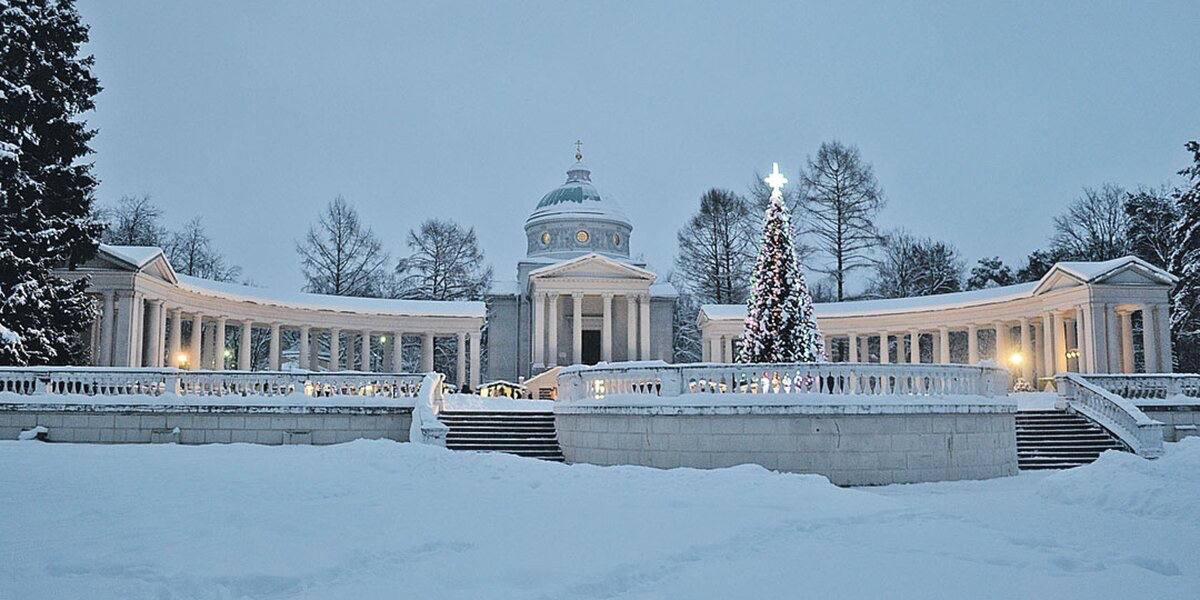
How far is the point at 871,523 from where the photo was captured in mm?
11477

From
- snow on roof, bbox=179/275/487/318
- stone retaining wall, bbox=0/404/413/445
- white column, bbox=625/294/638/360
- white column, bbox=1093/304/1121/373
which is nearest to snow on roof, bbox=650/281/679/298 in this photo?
white column, bbox=625/294/638/360

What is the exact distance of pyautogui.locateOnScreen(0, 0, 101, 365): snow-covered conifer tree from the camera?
25016 millimetres

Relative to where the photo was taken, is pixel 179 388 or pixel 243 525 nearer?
pixel 243 525

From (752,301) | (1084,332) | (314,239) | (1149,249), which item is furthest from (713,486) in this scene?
(314,239)

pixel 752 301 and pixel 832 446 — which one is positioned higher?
pixel 752 301

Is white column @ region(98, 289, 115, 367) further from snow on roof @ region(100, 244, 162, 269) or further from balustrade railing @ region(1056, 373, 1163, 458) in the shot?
balustrade railing @ region(1056, 373, 1163, 458)

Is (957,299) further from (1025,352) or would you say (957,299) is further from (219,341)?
(219,341)

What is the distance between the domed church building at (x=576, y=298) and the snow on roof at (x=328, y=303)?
3856 millimetres

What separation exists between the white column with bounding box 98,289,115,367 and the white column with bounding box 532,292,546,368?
2122 cm

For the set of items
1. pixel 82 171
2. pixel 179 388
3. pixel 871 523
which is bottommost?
pixel 871 523

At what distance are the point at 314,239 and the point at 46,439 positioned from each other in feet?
→ 142

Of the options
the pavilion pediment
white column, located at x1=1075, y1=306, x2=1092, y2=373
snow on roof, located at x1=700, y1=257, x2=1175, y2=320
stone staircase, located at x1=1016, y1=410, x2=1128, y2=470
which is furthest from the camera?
the pavilion pediment

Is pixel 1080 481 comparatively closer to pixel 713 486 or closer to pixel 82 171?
pixel 713 486

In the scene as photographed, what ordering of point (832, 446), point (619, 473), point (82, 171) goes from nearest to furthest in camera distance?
point (619, 473) < point (832, 446) < point (82, 171)
